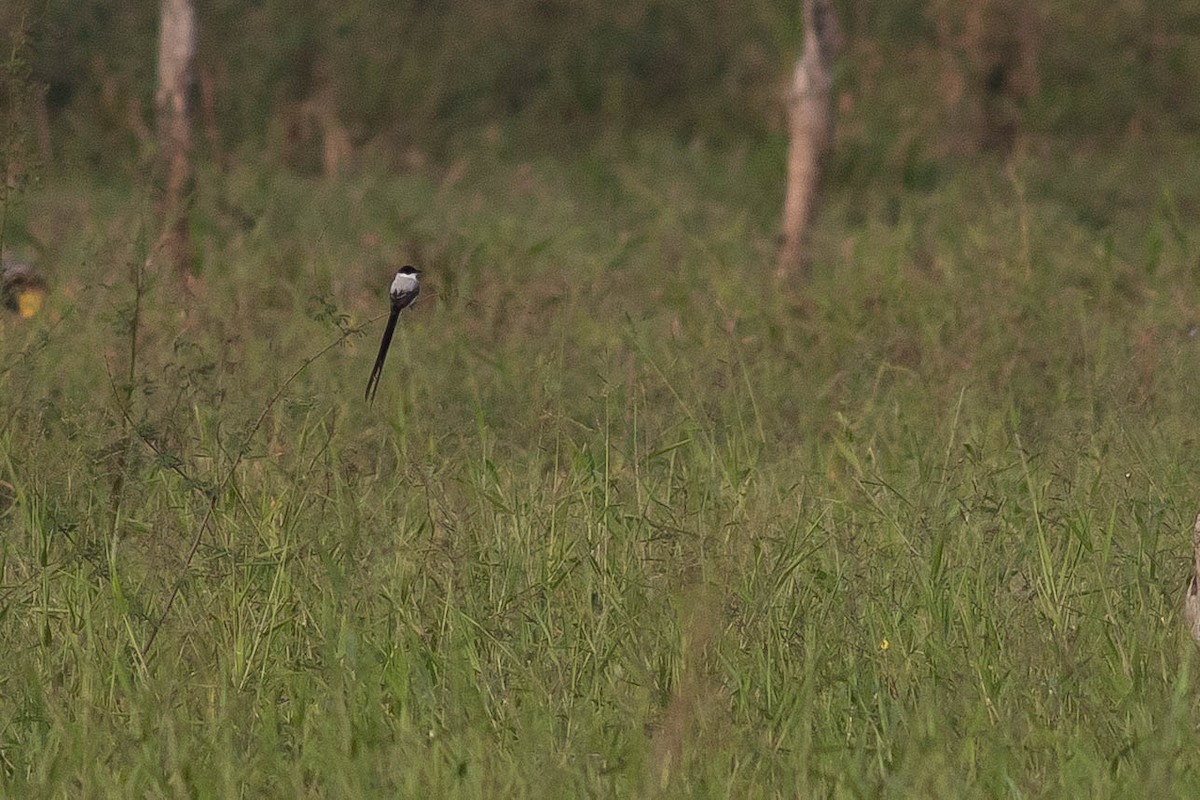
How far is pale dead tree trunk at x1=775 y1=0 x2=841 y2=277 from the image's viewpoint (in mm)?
7215

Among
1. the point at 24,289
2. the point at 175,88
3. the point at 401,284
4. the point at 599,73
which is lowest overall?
the point at 599,73

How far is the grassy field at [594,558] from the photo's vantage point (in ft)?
9.08

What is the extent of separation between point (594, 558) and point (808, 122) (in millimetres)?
4346

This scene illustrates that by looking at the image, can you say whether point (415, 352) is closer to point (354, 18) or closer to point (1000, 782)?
point (1000, 782)

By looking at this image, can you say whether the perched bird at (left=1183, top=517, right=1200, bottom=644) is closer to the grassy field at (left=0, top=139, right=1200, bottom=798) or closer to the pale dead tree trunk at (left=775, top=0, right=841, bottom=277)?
the grassy field at (left=0, top=139, right=1200, bottom=798)

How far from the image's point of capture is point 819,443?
4.54 metres

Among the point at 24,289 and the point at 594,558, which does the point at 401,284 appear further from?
the point at 24,289

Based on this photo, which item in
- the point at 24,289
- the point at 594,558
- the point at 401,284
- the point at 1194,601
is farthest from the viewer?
the point at 24,289

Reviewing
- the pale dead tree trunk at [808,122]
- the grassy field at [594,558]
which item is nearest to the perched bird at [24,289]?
the grassy field at [594,558]

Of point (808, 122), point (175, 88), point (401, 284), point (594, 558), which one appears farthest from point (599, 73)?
point (594, 558)

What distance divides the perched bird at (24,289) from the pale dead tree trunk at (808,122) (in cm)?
286

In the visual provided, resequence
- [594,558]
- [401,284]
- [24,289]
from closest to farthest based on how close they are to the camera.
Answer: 1. [594,558]
2. [401,284]
3. [24,289]

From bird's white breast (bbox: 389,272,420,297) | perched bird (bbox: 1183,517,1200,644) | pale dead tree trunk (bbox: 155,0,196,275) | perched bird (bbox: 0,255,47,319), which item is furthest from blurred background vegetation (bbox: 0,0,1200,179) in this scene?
perched bird (bbox: 1183,517,1200,644)

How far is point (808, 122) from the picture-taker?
7.41m
